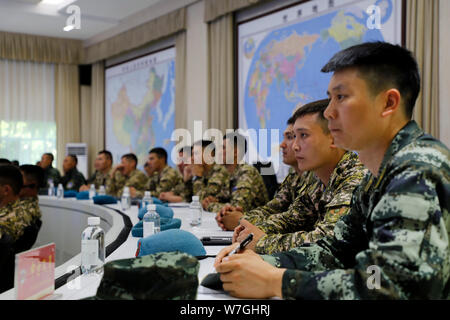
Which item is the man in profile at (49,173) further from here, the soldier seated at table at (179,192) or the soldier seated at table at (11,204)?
the soldier seated at table at (11,204)

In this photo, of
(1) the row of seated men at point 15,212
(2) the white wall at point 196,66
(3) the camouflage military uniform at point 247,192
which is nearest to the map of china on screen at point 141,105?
(2) the white wall at point 196,66

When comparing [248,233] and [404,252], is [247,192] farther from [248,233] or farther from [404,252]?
[404,252]

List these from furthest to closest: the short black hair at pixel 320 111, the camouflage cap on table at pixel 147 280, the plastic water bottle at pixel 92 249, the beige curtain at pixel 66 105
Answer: the beige curtain at pixel 66 105 → the short black hair at pixel 320 111 → the plastic water bottle at pixel 92 249 → the camouflage cap on table at pixel 147 280

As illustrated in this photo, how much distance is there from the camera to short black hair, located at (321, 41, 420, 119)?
103 centimetres

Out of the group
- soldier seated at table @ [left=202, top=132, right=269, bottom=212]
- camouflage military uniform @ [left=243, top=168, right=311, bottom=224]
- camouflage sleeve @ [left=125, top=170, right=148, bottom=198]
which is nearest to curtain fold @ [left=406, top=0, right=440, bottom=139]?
soldier seated at table @ [left=202, top=132, right=269, bottom=212]

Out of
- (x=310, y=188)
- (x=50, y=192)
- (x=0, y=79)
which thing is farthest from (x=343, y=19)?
(x=0, y=79)

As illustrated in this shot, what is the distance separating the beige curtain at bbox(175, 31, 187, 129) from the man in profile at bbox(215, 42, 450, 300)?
540cm

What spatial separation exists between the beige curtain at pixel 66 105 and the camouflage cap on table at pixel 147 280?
27.5ft

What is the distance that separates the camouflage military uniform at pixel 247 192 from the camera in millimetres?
3133

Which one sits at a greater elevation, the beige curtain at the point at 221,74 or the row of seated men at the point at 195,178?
the beige curtain at the point at 221,74

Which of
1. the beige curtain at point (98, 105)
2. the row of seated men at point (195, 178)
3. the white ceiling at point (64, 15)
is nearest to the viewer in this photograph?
the row of seated men at point (195, 178)

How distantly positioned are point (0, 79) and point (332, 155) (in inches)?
322
